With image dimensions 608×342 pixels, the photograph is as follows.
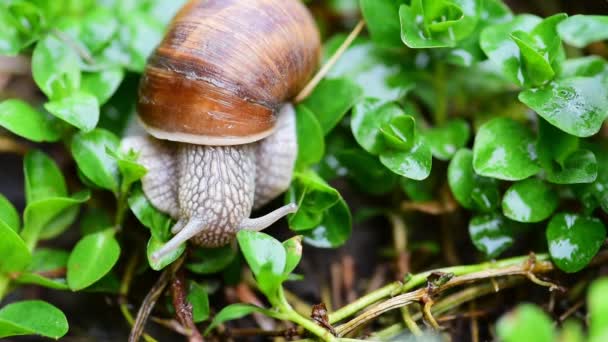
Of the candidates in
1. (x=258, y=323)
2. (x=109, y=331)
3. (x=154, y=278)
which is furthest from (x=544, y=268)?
(x=109, y=331)

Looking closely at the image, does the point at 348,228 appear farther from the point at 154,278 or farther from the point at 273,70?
the point at 154,278

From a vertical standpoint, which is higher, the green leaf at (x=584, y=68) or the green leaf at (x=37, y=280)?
the green leaf at (x=584, y=68)

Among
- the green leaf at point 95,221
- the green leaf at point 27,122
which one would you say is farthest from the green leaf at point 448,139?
the green leaf at point 27,122

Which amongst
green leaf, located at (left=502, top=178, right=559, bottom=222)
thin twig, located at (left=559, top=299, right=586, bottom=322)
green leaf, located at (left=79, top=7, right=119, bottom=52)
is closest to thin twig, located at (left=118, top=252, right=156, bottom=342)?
green leaf, located at (left=79, top=7, right=119, bottom=52)

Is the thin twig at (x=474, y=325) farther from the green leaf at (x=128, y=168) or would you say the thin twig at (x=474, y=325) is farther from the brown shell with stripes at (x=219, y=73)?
the green leaf at (x=128, y=168)

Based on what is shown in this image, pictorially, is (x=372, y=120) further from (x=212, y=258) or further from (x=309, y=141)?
(x=212, y=258)

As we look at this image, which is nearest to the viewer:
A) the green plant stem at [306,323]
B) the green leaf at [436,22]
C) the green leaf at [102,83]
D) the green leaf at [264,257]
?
the green leaf at [264,257]

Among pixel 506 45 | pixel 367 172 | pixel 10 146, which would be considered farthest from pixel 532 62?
pixel 10 146
